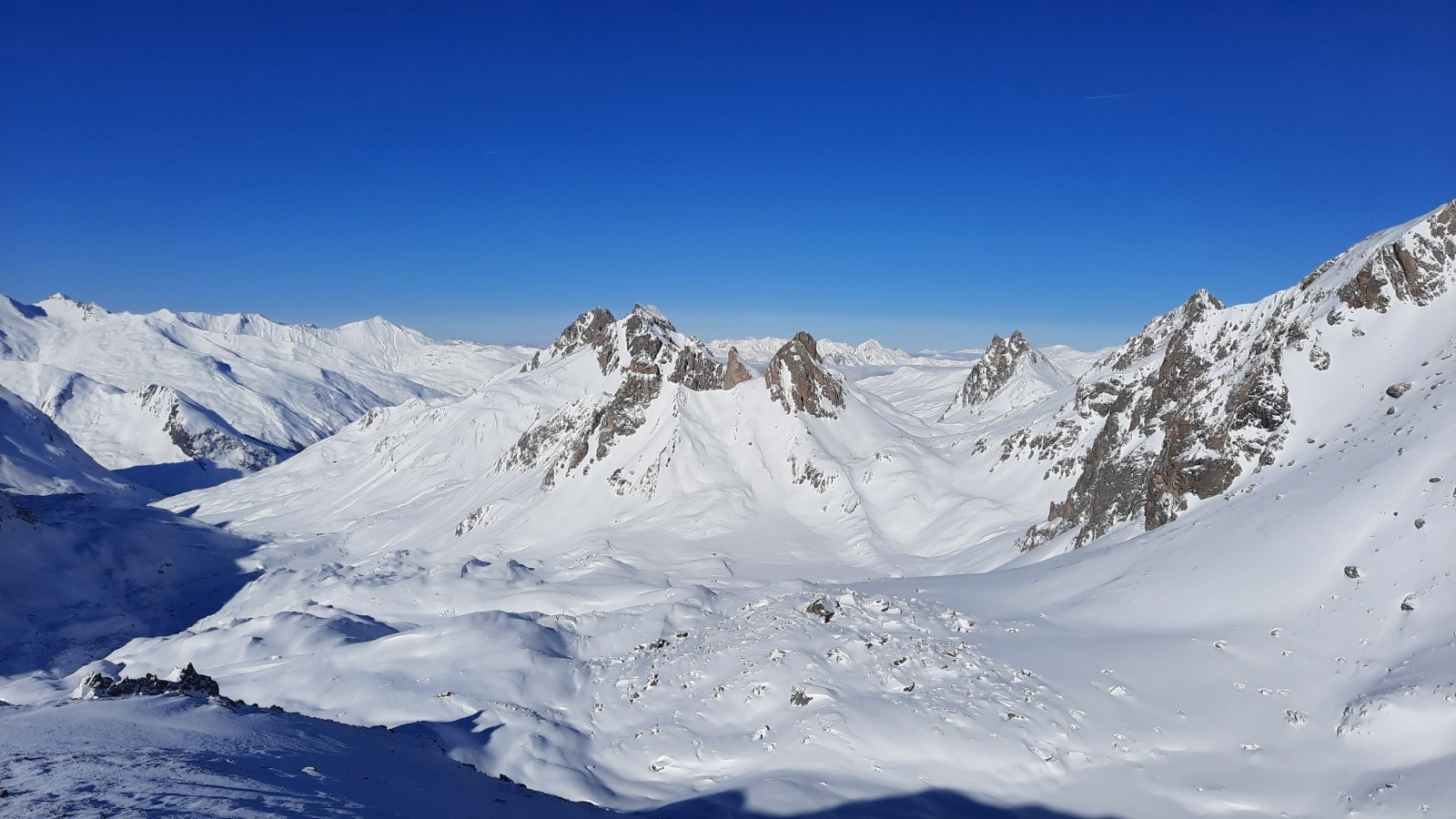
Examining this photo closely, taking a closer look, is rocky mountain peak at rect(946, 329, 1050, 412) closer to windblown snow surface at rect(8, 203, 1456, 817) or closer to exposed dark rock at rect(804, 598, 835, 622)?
windblown snow surface at rect(8, 203, 1456, 817)

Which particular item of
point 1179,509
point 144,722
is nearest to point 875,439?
point 1179,509

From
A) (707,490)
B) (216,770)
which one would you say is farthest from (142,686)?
(707,490)

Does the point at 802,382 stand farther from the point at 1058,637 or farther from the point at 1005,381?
the point at 1058,637

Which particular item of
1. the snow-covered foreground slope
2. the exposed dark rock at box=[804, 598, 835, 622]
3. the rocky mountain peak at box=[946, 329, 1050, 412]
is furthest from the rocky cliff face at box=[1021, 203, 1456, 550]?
the rocky mountain peak at box=[946, 329, 1050, 412]

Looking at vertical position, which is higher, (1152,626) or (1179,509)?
(1179,509)

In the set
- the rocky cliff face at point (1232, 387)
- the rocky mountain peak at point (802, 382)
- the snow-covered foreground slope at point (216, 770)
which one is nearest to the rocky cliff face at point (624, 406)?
the rocky mountain peak at point (802, 382)

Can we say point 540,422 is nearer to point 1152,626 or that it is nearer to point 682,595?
point 682,595

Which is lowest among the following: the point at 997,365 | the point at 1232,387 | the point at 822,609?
the point at 822,609
